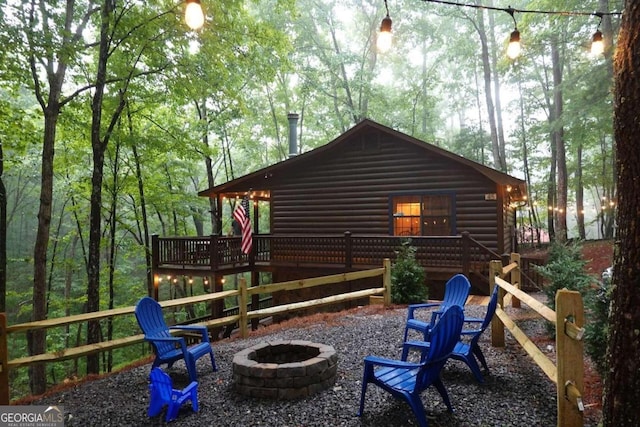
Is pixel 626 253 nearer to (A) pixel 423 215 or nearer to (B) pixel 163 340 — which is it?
(B) pixel 163 340

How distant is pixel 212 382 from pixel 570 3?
17117mm

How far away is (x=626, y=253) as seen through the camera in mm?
2525

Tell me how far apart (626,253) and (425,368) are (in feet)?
5.72

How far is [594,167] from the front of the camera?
70.9 ft

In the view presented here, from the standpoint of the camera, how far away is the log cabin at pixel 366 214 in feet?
36.7

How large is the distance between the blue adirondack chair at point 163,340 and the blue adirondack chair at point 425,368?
223 centimetres

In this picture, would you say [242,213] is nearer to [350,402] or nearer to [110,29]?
[110,29]

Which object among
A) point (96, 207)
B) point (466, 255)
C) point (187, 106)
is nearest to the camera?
point (96, 207)

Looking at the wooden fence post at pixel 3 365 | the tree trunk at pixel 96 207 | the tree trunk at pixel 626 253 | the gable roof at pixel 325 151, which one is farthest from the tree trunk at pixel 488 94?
the wooden fence post at pixel 3 365

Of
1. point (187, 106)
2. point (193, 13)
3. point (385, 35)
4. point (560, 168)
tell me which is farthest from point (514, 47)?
point (187, 106)

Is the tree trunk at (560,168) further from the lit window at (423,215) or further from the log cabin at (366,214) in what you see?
the lit window at (423,215)

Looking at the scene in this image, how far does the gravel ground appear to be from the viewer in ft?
11.8

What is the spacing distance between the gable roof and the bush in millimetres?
3767

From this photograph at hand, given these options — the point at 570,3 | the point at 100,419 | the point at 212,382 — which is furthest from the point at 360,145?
the point at 100,419
